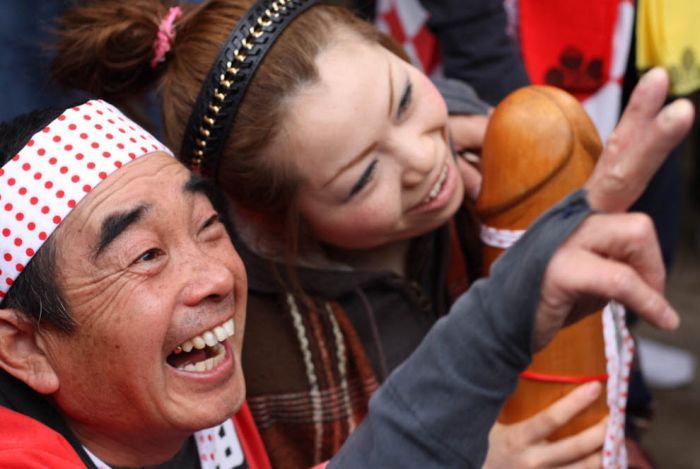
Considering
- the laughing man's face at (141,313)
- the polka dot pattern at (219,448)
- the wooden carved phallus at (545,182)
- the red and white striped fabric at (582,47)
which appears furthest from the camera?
the red and white striped fabric at (582,47)

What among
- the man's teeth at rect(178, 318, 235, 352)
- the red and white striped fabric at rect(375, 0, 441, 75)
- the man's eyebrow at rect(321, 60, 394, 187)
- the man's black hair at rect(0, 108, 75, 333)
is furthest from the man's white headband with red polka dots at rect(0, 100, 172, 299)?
the red and white striped fabric at rect(375, 0, 441, 75)

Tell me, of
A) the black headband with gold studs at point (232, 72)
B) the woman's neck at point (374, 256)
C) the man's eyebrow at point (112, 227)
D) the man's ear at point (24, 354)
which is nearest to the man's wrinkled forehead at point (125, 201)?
the man's eyebrow at point (112, 227)

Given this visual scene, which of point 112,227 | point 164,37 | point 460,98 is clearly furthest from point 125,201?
point 460,98

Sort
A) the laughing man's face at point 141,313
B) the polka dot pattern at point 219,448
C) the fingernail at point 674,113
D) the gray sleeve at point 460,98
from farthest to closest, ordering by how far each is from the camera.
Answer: the gray sleeve at point 460,98
the polka dot pattern at point 219,448
the laughing man's face at point 141,313
the fingernail at point 674,113

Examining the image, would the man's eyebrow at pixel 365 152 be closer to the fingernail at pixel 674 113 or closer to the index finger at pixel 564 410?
the index finger at pixel 564 410

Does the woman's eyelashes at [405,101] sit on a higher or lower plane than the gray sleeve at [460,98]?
higher

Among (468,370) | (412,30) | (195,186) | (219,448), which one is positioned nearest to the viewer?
(468,370)

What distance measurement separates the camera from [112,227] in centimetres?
119

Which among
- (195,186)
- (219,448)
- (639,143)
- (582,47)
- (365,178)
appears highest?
(639,143)

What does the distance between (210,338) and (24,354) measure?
23 cm

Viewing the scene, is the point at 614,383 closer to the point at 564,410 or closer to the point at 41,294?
the point at 564,410

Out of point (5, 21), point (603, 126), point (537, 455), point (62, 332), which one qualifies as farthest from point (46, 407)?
point (603, 126)

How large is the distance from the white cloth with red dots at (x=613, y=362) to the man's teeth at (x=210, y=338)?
1.27 feet

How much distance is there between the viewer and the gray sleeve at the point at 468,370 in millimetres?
957
